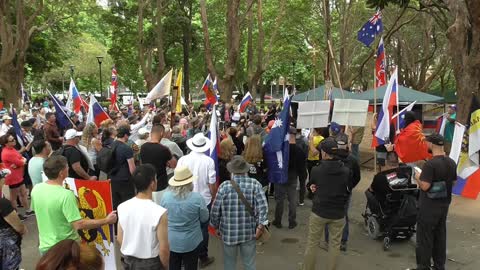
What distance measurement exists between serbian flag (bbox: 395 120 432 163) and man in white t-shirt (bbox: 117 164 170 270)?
5056 millimetres

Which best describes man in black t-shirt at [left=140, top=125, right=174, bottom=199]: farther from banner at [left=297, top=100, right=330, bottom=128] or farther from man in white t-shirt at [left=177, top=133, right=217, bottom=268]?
banner at [left=297, top=100, right=330, bottom=128]

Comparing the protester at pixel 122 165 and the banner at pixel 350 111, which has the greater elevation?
the banner at pixel 350 111

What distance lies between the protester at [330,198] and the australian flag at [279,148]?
1.88 meters

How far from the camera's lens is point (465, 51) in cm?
985

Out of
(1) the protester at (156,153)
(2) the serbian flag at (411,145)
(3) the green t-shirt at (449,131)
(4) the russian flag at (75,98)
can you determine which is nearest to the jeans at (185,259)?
(1) the protester at (156,153)

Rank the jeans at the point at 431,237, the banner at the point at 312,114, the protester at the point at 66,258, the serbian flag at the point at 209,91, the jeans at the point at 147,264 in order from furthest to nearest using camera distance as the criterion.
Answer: the serbian flag at the point at 209,91 → the banner at the point at 312,114 → the jeans at the point at 431,237 → the jeans at the point at 147,264 → the protester at the point at 66,258

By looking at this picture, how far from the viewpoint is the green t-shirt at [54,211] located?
385 cm

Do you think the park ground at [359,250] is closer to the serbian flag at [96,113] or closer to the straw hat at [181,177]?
the straw hat at [181,177]

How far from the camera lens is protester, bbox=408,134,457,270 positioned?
5199 millimetres

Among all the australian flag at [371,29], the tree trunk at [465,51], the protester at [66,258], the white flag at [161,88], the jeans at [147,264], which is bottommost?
A: the jeans at [147,264]

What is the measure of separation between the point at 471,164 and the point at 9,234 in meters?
6.10

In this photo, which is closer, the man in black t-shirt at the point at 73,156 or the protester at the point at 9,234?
the protester at the point at 9,234

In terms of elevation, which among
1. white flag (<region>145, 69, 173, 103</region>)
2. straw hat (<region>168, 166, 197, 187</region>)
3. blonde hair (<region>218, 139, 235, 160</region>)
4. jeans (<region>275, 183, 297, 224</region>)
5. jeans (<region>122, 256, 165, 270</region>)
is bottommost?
jeans (<region>275, 183, 297, 224</region>)

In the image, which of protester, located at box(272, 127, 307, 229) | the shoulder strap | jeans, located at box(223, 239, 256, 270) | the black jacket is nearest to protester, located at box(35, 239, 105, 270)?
the shoulder strap
